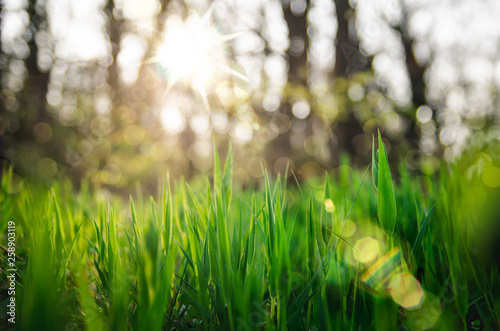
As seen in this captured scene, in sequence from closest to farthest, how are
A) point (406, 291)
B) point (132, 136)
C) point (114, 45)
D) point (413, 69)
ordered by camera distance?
point (406, 291) < point (132, 136) < point (413, 69) < point (114, 45)

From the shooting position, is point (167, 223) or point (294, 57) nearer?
point (167, 223)

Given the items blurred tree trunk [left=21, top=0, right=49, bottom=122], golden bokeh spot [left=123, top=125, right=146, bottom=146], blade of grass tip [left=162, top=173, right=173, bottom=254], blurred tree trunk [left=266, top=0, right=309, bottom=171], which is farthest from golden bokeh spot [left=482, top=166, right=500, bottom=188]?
blurred tree trunk [left=21, top=0, right=49, bottom=122]

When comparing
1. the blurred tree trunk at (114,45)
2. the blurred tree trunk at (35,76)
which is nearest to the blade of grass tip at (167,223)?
the blurred tree trunk at (35,76)

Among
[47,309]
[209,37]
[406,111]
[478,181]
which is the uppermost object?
[209,37]

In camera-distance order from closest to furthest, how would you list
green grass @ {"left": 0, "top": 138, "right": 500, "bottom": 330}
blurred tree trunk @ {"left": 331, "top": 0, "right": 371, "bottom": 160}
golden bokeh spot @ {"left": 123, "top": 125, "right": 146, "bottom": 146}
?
green grass @ {"left": 0, "top": 138, "right": 500, "bottom": 330} < blurred tree trunk @ {"left": 331, "top": 0, "right": 371, "bottom": 160} < golden bokeh spot @ {"left": 123, "top": 125, "right": 146, "bottom": 146}

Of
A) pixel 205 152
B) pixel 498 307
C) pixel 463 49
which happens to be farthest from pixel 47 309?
pixel 205 152

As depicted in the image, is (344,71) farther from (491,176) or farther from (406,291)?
(406,291)

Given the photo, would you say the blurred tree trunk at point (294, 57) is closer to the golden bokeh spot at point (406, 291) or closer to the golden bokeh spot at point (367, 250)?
the golden bokeh spot at point (367, 250)

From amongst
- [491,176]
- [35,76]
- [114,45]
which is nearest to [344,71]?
[491,176]

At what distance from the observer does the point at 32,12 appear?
4707mm

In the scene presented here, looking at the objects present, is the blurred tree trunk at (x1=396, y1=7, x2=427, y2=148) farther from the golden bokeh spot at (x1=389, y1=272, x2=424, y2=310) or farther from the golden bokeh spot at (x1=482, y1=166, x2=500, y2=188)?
the golden bokeh spot at (x1=389, y1=272, x2=424, y2=310)

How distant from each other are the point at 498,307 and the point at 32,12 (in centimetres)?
645

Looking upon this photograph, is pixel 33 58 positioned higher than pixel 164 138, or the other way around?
pixel 33 58

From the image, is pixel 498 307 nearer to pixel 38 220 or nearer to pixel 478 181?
pixel 478 181
